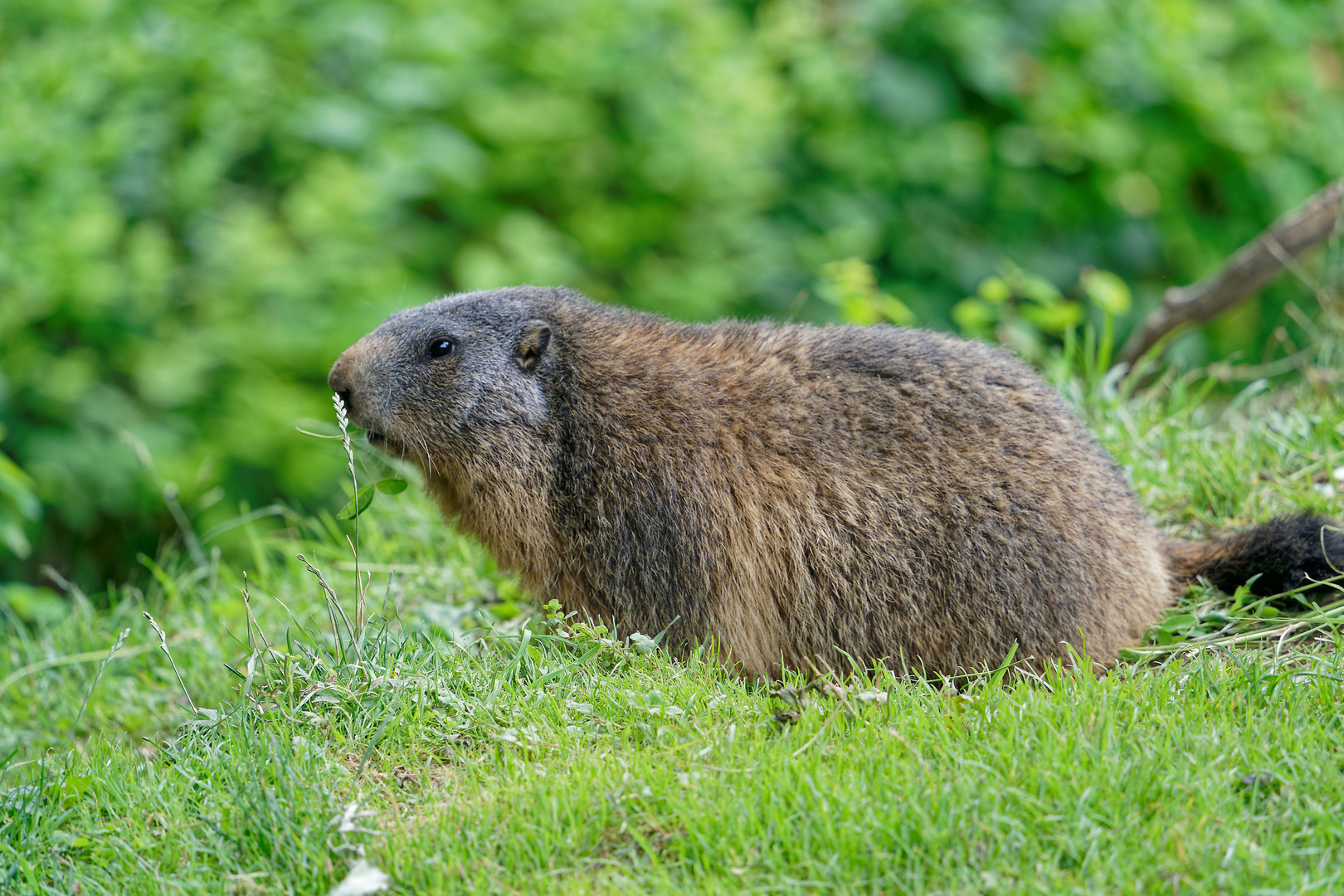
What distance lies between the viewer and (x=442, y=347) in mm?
4902

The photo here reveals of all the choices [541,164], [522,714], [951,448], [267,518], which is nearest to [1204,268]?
[541,164]

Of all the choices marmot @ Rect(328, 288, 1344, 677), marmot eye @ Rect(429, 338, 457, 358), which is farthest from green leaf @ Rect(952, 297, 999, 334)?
marmot eye @ Rect(429, 338, 457, 358)

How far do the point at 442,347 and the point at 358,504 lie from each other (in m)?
0.74

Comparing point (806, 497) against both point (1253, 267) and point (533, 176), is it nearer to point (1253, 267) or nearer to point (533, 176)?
point (1253, 267)

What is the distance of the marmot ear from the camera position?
4.86m

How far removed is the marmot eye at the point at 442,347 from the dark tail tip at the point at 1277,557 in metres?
3.07

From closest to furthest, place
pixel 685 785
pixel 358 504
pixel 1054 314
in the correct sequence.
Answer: pixel 685 785, pixel 358 504, pixel 1054 314

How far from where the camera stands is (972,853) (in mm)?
3018

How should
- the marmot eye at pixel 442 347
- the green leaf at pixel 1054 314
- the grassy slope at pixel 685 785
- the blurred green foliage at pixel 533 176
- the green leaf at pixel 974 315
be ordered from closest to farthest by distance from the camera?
1. the grassy slope at pixel 685 785
2. the marmot eye at pixel 442 347
3. the green leaf at pixel 1054 314
4. the green leaf at pixel 974 315
5. the blurred green foliage at pixel 533 176

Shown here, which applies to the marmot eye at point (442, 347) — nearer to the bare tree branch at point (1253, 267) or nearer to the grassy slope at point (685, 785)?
the grassy slope at point (685, 785)

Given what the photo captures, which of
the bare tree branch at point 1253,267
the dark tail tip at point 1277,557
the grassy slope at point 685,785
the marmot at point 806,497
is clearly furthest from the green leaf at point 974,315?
the grassy slope at point 685,785

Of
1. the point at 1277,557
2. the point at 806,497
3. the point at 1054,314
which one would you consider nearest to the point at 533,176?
the point at 1054,314

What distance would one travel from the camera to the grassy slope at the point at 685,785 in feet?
9.96

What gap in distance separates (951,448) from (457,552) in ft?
8.73
